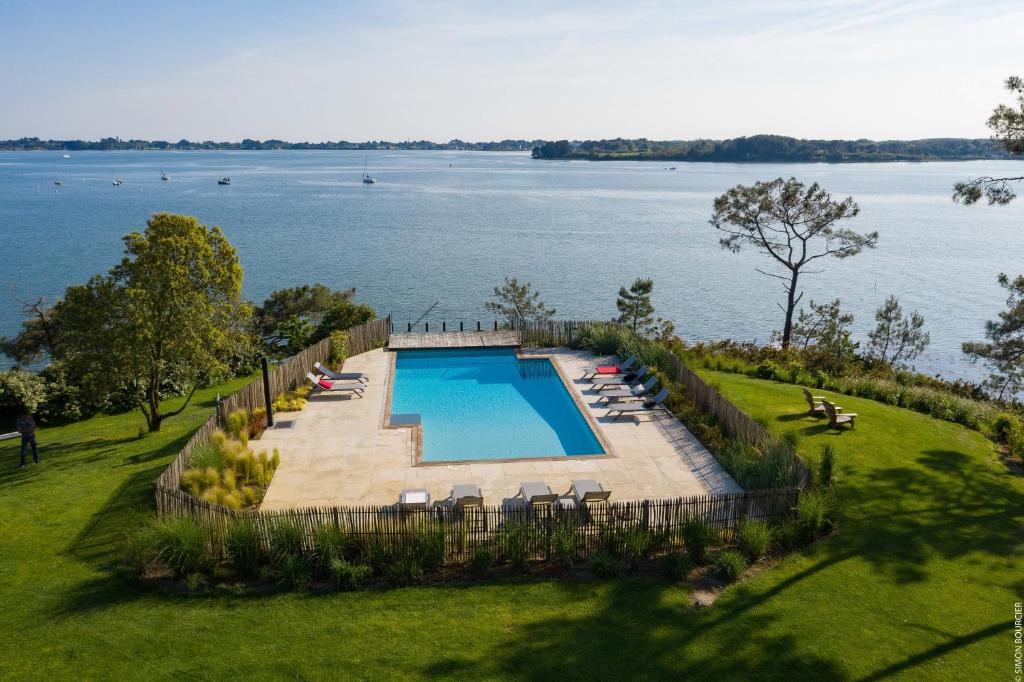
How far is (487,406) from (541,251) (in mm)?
47527

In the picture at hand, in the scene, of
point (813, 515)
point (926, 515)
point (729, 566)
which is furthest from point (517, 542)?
point (926, 515)

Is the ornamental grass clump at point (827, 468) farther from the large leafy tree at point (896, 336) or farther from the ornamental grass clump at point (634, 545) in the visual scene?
the large leafy tree at point (896, 336)

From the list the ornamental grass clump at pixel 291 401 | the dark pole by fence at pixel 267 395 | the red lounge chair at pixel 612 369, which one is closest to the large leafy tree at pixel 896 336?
the red lounge chair at pixel 612 369

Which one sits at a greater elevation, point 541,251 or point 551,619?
point 551,619

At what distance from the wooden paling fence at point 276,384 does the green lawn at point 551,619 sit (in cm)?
95

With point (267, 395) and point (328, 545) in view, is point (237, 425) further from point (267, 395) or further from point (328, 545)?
point (328, 545)

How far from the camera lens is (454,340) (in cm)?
2533

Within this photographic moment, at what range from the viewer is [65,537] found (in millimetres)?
11469

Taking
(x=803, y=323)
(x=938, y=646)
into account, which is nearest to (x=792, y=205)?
(x=803, y=323)

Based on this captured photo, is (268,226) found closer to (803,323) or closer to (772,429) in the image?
(803,323)

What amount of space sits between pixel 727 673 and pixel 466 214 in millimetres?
88846

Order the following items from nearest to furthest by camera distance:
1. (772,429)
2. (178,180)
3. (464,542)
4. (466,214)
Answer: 1. (464,542)
2. (772,429)
3. (466,214)
4. (178,180)

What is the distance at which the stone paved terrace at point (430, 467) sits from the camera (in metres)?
13.4

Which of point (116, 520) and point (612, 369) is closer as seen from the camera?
point (116, 520)
